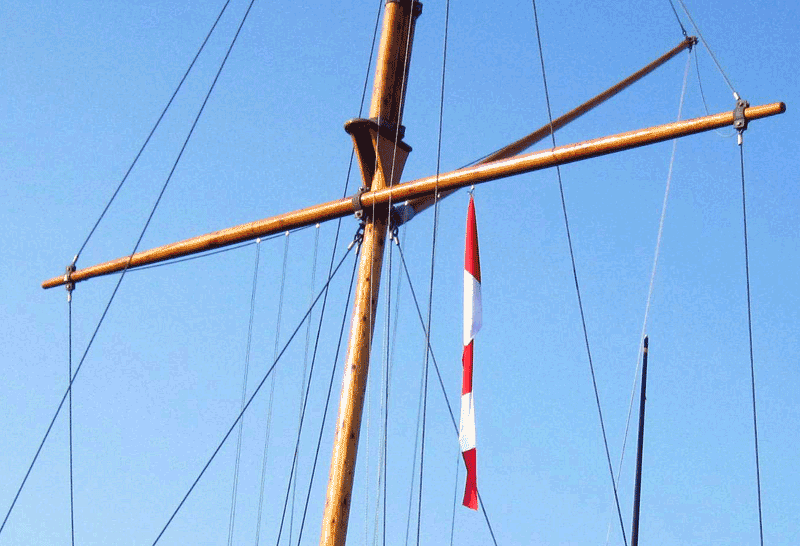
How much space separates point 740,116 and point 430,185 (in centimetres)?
402

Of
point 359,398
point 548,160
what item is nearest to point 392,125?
point 548,160

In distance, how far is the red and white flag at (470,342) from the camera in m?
16.6

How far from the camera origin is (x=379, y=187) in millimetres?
18797

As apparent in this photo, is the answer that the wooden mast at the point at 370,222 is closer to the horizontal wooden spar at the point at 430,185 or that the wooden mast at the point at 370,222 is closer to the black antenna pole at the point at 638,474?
the horizontal wooden spar at the point at 430,185

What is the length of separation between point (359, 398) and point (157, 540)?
4.02m

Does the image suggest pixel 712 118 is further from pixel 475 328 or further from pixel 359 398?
pixel 359 398

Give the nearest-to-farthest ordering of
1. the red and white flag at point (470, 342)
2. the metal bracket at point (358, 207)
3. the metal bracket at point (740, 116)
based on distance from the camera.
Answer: the metal bracket at point (740, 116), the red and white flag at point (470, 342), the metal bracket at point (358, 207)

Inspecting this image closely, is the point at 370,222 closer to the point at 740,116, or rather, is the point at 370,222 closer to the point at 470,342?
the point at 470,342

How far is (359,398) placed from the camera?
56.3ft

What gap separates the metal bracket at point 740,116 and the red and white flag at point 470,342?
11.3ft

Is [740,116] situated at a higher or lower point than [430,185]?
lower

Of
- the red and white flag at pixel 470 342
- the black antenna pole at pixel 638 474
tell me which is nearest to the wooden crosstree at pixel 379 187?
the red and white flag at pixel 470 342

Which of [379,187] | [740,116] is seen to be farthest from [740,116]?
[379,187]

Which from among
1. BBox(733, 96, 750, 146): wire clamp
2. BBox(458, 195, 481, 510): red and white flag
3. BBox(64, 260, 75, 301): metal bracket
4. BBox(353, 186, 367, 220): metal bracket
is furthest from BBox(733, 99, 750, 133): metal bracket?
BBox(64, 260, 75, 301): metal bracket
